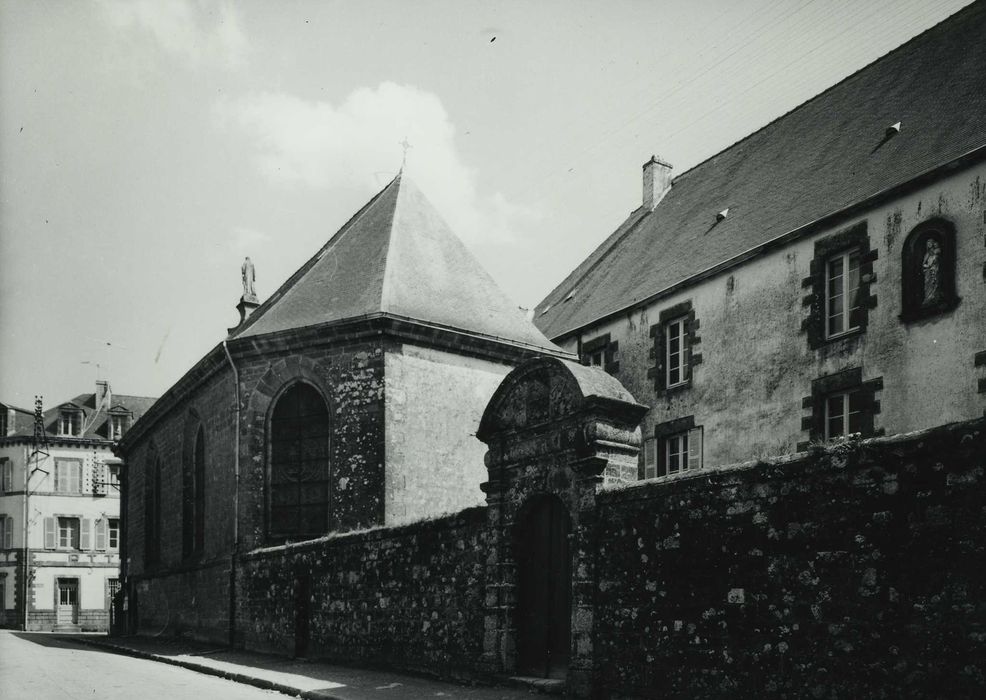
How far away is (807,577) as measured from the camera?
245 inches

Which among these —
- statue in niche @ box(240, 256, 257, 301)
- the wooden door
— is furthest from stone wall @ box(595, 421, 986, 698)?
the wooden door

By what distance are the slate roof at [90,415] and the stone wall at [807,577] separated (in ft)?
128

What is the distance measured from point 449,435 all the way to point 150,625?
10753 millimetres

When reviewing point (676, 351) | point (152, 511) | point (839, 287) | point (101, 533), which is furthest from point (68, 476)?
point (839, 287)

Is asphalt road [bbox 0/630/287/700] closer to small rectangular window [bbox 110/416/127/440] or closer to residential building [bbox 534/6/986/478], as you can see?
residential building [bbox 534/6/986/478]

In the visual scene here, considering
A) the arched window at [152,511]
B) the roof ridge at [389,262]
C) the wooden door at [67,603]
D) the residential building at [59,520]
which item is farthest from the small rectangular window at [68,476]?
the roof ridge at [389,262]

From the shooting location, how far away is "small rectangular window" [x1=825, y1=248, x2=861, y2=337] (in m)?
15.4

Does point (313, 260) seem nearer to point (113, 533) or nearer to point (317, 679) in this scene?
point (317, 679)

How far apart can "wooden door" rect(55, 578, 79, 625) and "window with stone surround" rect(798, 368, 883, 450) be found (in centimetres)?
3713

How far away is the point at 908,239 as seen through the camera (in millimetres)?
14398

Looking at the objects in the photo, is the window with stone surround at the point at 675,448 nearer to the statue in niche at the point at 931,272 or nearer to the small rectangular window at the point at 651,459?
the small rectangular window at the point at 651,459

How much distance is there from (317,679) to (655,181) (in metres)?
18.4

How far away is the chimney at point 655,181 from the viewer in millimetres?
25625

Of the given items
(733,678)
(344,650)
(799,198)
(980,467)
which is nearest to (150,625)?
(344,650)
